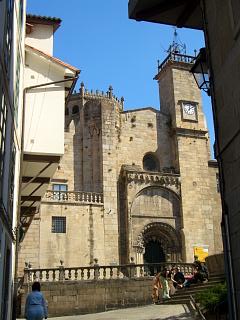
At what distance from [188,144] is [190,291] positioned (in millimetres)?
18181

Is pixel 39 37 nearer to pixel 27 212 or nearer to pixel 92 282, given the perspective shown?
pixel 27 212

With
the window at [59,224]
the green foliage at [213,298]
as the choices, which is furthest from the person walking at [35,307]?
the window at [59,224]

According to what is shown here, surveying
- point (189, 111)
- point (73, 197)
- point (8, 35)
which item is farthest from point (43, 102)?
point (189, 111)

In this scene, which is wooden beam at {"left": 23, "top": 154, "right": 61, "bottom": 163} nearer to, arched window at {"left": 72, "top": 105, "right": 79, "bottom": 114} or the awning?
the awning

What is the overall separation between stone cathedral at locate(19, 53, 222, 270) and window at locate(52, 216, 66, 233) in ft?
0.20

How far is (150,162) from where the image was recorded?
34438 mm

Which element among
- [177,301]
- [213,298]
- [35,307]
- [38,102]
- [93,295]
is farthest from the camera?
[93,295]

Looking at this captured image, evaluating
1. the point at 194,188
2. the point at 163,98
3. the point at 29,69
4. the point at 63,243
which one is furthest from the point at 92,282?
the point at 163,98

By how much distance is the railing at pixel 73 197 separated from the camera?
2823 centimetres

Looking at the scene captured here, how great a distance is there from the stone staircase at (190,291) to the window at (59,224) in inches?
436

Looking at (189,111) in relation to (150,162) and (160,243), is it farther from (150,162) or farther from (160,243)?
(160,243)

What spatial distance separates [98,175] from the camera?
1222 inches

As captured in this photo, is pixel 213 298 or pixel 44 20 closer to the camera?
pixel 213 298

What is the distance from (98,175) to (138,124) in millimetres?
5663
